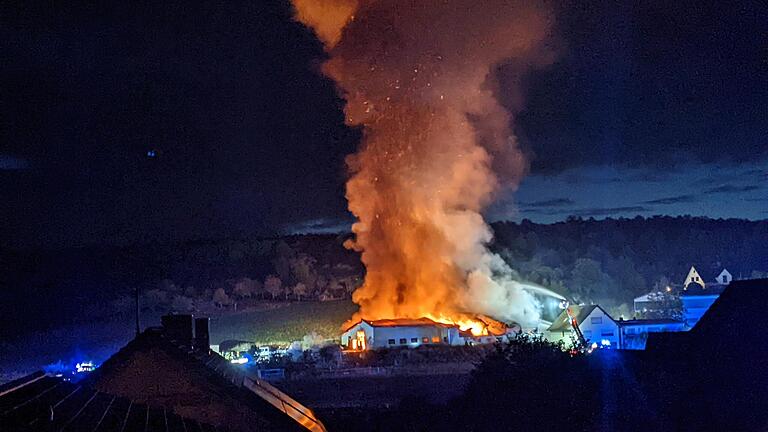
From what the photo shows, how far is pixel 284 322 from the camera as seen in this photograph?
61438 mm

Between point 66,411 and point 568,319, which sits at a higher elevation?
point 568,319

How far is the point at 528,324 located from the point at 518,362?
31346mm

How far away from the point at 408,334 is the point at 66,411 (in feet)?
129

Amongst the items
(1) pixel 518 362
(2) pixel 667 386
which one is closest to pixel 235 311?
(1) pixel 518 362

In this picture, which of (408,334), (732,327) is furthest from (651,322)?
(732,327)

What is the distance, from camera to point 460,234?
53188 millimetres

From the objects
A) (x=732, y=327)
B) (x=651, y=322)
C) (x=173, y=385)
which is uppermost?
(x=651, y=322)

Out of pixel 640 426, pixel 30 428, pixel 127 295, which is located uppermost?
pixel 127 295

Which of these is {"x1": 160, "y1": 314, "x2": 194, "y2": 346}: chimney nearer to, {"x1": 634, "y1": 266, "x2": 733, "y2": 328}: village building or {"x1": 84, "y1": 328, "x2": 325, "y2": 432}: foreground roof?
{"x1": 84, "y1": 328, "x2": 325, "y2": 432}: foreground roof

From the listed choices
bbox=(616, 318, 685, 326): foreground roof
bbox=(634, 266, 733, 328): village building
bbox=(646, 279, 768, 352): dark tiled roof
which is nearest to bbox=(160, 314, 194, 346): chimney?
bbox=(646, 279, 768, 352): dark tiled roof

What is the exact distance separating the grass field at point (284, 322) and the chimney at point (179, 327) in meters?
31.5

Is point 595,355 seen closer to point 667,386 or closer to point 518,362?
point 518,362

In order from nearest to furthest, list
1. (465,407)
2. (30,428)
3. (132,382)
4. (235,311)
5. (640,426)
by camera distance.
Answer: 1. (30,428)
2. (132,382)
3. (640,426)
4. (465,407)
5. (235,311)

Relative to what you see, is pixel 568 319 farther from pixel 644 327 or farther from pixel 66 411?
pixel 66 411
